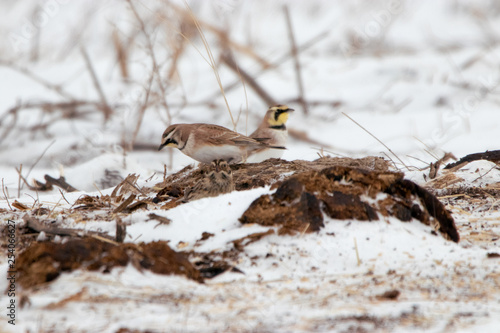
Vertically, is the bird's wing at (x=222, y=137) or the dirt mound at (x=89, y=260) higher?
the bird's wing at (x=222, y=137)

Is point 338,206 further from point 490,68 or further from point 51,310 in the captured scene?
point 490,68

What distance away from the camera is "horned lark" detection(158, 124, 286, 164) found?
206 inches

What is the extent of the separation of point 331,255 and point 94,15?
15315 millimetres

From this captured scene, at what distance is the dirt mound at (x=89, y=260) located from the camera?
8.85ft

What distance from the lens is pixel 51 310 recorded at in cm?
244

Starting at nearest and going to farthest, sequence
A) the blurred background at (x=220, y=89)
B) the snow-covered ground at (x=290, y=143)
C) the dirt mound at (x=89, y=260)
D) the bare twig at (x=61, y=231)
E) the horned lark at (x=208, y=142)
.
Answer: the snow-covered ground at (x=290, y=143)
the dirt mound at (x=89, y=260)
the bare twig at (x=61, y=231)
the horned lark at (x=208, y=142)
the blurred background at (x=220, y=89)

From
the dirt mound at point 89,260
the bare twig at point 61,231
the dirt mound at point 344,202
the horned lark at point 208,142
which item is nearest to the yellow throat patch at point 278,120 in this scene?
the horned lark at point 208,142

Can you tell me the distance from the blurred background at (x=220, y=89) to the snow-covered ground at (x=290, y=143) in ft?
0.18

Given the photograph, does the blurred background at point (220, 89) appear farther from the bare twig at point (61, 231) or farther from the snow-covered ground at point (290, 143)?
the bare twig at point (61, 231)

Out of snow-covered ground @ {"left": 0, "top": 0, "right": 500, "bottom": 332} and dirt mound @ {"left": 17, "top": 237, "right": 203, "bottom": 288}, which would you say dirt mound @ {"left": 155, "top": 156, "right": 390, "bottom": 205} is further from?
dirt mound @ {"left": 17, "top": 237, "right": 203, "bottom": 288}

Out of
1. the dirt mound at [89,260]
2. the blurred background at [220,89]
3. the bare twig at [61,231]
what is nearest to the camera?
the dirt mound at [89,260]

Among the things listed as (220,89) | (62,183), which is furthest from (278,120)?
(62,183)

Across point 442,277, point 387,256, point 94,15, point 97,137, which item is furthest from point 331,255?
point 94,15

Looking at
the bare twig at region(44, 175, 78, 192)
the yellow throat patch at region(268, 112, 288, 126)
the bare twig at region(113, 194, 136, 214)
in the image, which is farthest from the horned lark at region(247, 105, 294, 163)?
the bare twig at region(113, 194, 136, 214)
